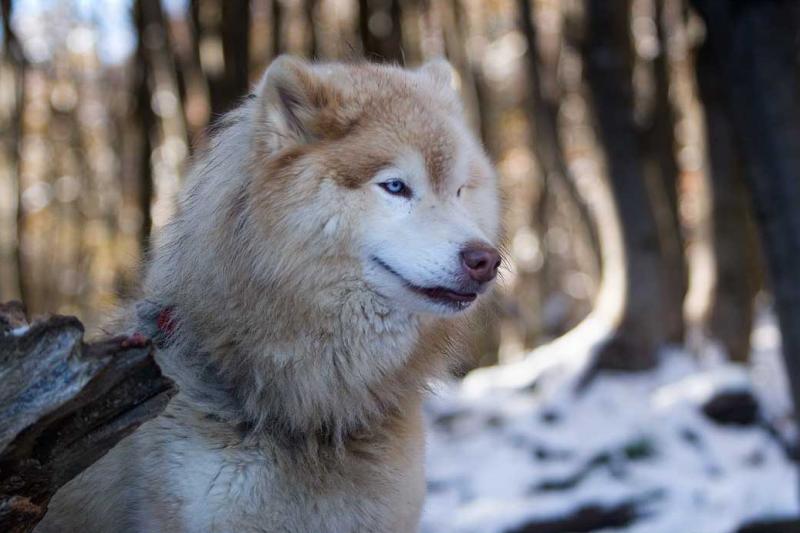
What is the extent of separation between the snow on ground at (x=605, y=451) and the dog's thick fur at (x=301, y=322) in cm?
346

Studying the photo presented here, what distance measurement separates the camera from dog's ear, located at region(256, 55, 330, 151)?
407 cm

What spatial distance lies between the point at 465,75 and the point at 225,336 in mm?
14174

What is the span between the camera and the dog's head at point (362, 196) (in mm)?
3941

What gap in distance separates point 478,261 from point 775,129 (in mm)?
3726

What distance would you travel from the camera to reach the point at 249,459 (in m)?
3.93

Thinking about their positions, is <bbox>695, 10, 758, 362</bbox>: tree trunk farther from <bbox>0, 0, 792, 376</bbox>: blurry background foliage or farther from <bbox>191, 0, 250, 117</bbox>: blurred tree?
<bbox>191, 0, 250, 117</bbox>: blurred tree

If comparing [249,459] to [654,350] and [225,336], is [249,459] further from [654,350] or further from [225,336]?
[654,350]

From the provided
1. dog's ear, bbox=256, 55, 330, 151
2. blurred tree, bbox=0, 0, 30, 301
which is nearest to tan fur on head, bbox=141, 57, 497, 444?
dog's ear, bbox=256, 55, 330, 151

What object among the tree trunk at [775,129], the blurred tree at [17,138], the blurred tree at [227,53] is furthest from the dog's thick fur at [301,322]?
the blurred tree at [17,138]

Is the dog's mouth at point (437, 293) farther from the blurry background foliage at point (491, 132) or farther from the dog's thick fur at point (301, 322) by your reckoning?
the blurry background foliage at point (491, 132)

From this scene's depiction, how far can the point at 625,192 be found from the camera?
1146cm

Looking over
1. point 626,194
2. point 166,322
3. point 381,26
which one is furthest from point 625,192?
point 166,322

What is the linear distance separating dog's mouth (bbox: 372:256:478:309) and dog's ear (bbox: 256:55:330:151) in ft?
1.83

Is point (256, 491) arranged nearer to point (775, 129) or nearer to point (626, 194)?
point (775, 129)
